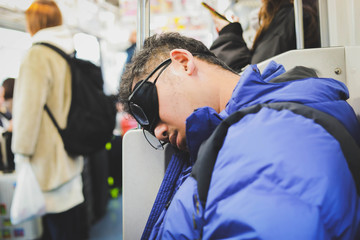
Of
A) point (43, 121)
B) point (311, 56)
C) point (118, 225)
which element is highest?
point (311, 56)

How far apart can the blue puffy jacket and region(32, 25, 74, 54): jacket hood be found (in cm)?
169

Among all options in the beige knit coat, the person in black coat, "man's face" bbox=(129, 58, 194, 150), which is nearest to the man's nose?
"man's face" bbox=(129, 58, 194, 150)

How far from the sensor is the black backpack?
198 cm

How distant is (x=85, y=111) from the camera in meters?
2.05

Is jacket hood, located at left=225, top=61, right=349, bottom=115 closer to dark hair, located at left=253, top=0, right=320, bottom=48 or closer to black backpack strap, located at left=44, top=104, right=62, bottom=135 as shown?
dark hair, located at left=253, top=0, right=320, bottom=48

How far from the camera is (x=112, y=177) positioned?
4.20 meters

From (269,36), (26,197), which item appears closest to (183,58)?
(269,36)

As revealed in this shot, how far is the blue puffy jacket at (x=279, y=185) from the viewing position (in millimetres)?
392

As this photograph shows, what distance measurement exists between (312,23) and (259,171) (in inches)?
60.2

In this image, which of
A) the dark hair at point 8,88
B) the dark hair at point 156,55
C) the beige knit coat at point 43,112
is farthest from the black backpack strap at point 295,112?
the dark hair at point 8,88

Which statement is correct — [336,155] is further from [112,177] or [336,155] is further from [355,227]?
[112,177]

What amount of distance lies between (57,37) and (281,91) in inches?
67.3

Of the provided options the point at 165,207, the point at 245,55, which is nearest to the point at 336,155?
the point at 165,207

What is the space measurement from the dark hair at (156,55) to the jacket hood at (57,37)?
40.6 inches
